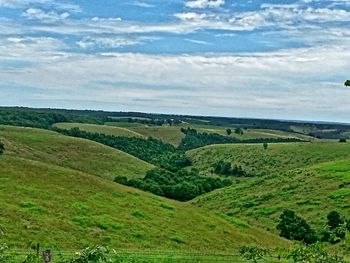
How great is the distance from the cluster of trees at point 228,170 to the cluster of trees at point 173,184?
22.7 meters

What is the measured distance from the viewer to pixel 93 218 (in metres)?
43.2

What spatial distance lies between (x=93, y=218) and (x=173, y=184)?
2295 inches

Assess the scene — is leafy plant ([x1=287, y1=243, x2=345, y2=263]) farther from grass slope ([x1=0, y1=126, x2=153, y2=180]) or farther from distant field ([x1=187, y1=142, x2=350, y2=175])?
distant field ([x1=187, y1=142, x2=350, y2=175])

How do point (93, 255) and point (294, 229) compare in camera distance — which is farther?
point (294, 229)

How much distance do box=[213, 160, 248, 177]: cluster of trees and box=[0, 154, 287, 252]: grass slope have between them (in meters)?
84.7

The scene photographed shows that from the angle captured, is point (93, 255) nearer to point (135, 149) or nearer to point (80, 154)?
point (80, 154)

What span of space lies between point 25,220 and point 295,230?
3316 centimetres

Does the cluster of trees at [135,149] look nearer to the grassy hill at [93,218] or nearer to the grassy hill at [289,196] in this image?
the grassy hill at [289,196]

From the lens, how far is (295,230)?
202ft

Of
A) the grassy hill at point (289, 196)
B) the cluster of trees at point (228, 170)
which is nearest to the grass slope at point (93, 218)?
the grassy hill at point (289, 196)

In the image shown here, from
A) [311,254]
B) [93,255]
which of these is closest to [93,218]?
[311,254]

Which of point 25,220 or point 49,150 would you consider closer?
point 25,220

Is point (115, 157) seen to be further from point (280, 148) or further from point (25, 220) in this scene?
point (25, 220)

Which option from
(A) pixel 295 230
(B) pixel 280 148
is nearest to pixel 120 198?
(A) pixel 295 230
